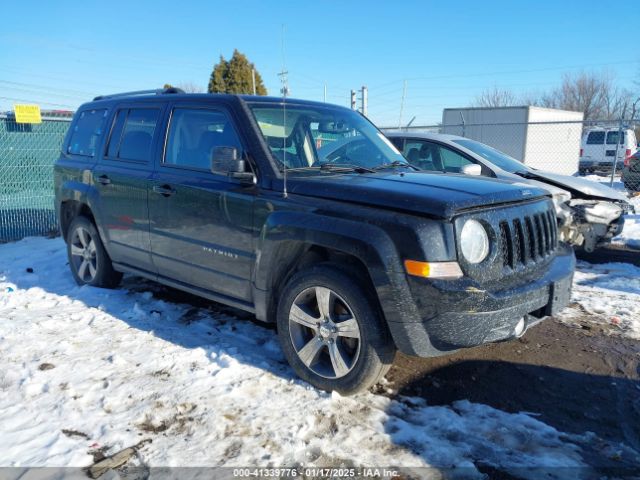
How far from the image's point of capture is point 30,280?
610 cm

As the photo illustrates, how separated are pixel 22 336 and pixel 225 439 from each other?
242 centimetres

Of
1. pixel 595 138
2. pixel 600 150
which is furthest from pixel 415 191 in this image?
pixel 595 138

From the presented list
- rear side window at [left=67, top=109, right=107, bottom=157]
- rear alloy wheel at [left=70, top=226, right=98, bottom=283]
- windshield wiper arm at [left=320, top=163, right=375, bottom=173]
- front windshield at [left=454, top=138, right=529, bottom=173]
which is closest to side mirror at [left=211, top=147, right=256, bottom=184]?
windshield wiper arm at [left=320, top=163, right=375, bottom=173]

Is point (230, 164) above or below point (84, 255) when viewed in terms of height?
above

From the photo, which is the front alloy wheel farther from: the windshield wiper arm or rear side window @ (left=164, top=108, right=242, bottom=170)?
rear side window @ (left=164, top=108, right=242, bottom=170)

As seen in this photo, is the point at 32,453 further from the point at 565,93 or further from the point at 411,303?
the point at 565,93

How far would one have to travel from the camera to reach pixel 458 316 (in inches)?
116

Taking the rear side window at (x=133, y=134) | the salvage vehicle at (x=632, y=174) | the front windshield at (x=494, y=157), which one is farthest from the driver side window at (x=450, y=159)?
the salvage vehicle at (x=632, y=174)

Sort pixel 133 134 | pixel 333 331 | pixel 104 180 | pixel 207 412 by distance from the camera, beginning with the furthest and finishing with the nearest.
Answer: pixel 104 180 → pixel 133 134 → pixel 333 331 → pixel 207 412

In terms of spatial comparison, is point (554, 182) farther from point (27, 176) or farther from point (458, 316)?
point (27, 176)

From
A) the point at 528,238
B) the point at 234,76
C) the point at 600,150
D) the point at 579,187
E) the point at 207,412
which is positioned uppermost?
the point at 234,76

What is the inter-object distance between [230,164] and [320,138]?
0.97m

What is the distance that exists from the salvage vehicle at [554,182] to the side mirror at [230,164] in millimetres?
3730

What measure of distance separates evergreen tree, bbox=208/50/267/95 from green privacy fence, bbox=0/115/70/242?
2202 centimetres
